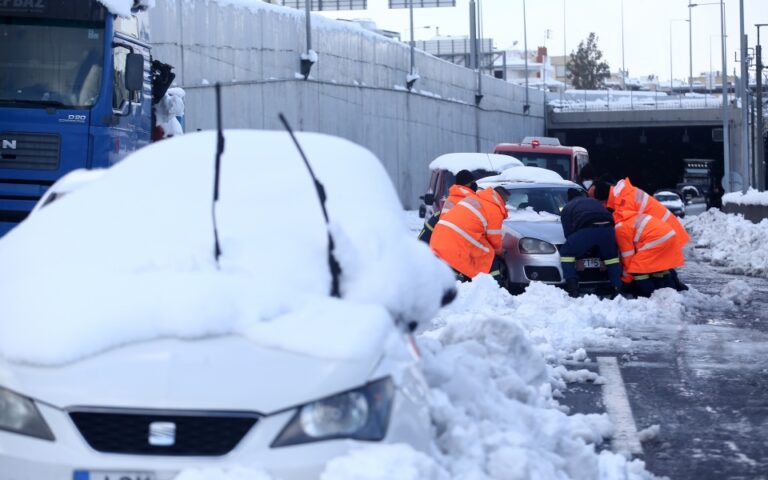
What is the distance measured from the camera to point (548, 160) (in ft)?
111

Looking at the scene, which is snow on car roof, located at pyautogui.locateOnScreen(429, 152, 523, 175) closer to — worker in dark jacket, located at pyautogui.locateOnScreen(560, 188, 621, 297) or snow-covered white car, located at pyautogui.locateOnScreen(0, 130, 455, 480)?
worker in dark jacket, located at pyautogui.locateOnScreen(560, 188, 621, 297)

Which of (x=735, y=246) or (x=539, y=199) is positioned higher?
(x=539, y=199)

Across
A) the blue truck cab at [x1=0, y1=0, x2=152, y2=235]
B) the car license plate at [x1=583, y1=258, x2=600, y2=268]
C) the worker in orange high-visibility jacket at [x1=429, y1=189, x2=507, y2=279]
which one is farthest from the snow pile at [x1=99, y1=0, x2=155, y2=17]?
the car license plate at [x1=583, y1=258, x2=600, y2=268]

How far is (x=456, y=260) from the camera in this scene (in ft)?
53.1

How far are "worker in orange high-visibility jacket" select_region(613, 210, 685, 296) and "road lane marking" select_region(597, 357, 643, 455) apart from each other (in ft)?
16.8

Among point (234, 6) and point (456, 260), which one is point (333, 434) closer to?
point (456, 260)

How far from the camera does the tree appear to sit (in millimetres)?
164875

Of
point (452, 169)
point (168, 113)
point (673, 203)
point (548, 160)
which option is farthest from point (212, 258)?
point (673, 203)

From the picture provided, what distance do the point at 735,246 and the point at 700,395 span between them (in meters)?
18.9

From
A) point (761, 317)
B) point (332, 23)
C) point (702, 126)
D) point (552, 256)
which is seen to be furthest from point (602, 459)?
point (702, 126)

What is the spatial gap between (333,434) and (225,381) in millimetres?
413

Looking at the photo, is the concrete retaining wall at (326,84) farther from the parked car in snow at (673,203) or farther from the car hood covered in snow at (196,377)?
the car hood covered in snow at (196,377)

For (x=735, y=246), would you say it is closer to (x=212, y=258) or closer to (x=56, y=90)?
(x=56, y=90)

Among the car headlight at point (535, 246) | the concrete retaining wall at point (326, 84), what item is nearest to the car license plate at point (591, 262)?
the car headlight at point (535, 246)
